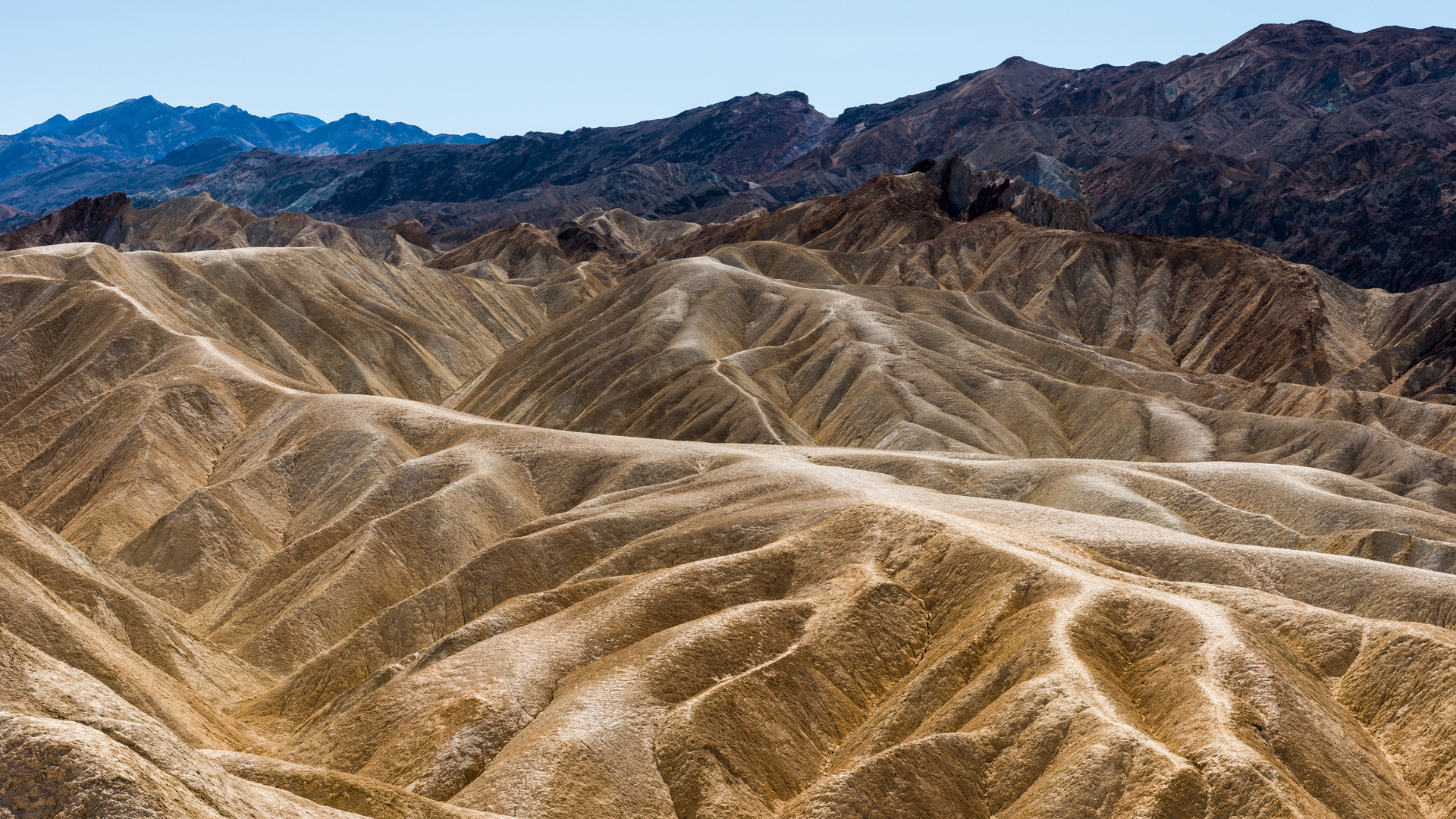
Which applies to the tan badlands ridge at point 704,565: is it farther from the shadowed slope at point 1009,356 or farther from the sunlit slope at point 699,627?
the shadowed slope at point 1009,356

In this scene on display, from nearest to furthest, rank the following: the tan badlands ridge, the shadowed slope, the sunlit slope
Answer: the sunlit slope → the tan badlands ridge → the shadowed slope

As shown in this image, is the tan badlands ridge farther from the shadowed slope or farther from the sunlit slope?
the shadowed slope

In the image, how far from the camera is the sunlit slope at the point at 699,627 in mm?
34812

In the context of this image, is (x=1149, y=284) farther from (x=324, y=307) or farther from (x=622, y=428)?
(x=324, y=307)

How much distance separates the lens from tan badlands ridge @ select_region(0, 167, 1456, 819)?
3581cm

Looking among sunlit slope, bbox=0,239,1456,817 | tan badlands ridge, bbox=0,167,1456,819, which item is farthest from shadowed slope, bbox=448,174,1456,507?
sunlit slope, bbox=0,239,1456,817

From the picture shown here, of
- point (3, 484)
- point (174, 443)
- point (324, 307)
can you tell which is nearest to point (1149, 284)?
point (324, 307)

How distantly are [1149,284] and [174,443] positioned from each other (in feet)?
436

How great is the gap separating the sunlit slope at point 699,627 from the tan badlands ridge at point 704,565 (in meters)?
0.20

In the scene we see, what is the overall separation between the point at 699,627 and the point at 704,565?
6958 millimetres

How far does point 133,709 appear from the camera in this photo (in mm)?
28594

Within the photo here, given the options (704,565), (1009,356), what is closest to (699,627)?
(704,565)

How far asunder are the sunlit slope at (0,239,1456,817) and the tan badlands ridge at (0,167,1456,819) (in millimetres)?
196

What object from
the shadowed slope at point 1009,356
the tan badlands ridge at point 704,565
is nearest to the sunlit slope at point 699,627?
the tan badlands ridge at point 704,565
